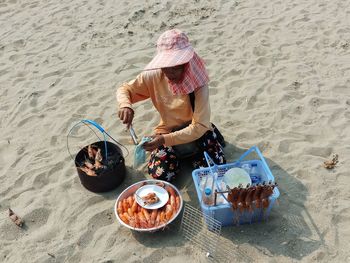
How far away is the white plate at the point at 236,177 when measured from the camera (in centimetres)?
312

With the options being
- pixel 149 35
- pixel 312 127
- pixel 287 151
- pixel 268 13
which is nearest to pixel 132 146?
pixel 287 151

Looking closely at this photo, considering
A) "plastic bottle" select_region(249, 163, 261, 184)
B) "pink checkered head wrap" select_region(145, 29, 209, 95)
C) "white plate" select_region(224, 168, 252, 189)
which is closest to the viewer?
"pink checkered head wrap" select_region(145, 29, 209, 95)

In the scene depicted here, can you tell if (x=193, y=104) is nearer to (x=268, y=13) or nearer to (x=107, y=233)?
(x=107, y=233)

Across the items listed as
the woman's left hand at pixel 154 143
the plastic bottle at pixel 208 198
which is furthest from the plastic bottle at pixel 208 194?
the woman's left hand at pixel 154 143

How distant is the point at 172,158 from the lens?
3.50 metres

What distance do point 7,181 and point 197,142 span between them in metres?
1.85

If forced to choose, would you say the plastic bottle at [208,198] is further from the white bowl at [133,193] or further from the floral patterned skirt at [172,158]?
the floral patterned skirt at [172,158]

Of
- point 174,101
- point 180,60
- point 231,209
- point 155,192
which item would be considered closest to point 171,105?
point 174,101

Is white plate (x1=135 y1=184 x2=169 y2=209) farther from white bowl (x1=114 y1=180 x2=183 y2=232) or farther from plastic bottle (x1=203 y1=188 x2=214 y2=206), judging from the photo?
plastic bottle (x1=203 y1=188 x2=214 y2=206)

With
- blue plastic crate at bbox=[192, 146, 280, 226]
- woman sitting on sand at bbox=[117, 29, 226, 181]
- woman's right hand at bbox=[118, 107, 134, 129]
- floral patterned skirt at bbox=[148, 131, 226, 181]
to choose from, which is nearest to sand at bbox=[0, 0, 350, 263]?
blue plastic crate at bbox=[192, 146, 280, 226]

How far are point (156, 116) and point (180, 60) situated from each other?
1.63 m

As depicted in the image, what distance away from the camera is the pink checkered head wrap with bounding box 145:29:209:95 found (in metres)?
2.87

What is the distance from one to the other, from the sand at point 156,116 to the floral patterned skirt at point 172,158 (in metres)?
0.19

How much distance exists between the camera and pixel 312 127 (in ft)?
13.4
